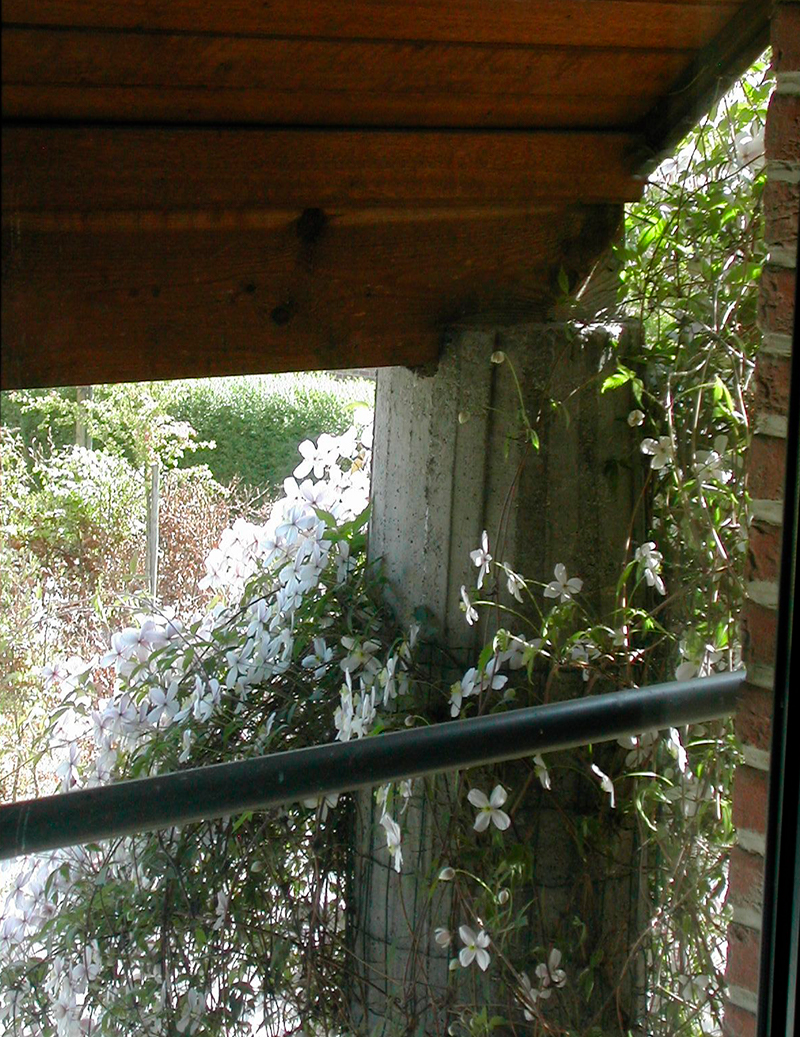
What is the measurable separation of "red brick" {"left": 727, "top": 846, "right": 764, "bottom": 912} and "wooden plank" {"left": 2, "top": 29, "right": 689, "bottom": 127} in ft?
2.70

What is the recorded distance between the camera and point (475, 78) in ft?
3.84

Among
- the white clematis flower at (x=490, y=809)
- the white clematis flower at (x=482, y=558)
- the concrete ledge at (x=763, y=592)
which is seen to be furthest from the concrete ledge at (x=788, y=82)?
the white clematis flower at (x=490, y=809)

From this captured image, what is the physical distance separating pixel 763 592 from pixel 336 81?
0.66 metres

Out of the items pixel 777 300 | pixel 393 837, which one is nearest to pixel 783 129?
pixel 777 300

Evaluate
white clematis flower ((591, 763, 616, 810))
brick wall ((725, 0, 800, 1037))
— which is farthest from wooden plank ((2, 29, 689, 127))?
white clematis flower ((591, 763, 616, 810))

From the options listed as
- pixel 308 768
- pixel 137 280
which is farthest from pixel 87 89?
pixel 308 768

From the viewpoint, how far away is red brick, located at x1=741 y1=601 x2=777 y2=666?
3.07ft

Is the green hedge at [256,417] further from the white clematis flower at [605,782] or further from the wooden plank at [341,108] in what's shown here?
the white clematis flower at [605,782]

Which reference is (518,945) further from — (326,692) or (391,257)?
(391,257)

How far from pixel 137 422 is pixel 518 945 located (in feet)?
2.62

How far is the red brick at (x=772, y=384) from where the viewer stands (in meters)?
0.92

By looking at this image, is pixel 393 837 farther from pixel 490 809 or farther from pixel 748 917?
pixel 748 917

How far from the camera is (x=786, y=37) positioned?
3.71 ft

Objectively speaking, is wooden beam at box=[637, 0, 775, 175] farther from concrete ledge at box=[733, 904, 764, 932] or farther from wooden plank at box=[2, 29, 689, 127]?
concrete ledge at box=[733, 904, 764, 932]
